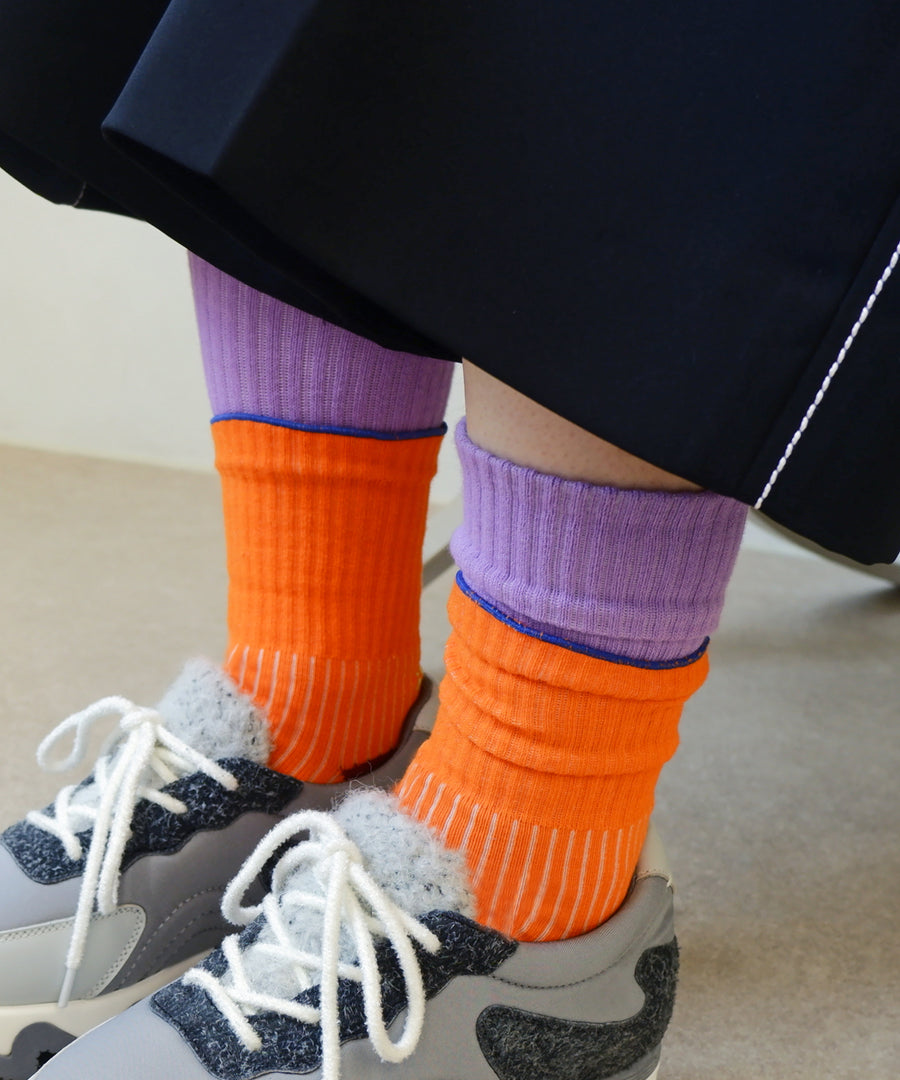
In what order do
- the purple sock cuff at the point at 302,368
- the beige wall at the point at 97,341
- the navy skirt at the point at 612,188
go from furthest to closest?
1. the beige wall at the point at 97,341
2. the purple sock cuff at the point at 302,368
3. the navy skirt at the point at 612,188

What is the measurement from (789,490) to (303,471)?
1.08ft

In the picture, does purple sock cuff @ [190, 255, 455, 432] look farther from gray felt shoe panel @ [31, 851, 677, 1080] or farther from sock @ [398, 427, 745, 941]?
gray felt shoe panel @ [31, 851, 677, 1080]

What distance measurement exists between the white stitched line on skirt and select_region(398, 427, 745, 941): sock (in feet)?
0.22

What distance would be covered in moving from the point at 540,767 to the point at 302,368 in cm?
27

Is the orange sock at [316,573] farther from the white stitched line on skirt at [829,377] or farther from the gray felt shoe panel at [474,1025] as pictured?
the white stitched line on skirt at [829,377]

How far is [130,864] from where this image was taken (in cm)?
52

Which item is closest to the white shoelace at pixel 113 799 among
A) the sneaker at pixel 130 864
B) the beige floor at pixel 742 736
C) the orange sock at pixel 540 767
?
the sneaker at pixel 130 864

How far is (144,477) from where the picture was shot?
173 centimetres

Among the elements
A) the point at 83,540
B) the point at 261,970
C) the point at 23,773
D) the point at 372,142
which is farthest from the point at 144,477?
the point at 372,142

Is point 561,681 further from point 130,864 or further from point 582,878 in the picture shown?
point 130,864

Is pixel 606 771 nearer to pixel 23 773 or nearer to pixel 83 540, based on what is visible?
pixel 23 773

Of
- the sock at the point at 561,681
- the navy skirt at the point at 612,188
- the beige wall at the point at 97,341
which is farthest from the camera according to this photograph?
the beige wall at the point at 97,341

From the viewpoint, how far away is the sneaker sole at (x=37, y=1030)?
50cm

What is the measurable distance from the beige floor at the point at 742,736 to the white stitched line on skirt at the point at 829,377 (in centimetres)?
36
